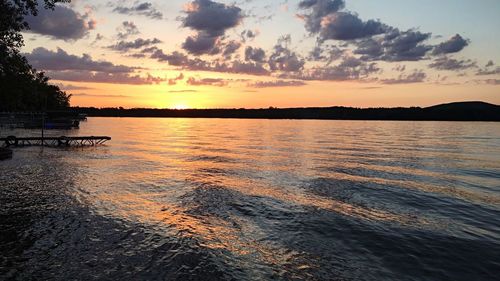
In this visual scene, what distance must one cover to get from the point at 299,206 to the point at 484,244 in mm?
7697

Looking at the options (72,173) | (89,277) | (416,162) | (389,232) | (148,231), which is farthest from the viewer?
(416,162)

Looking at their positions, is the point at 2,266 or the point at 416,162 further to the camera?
the point at 416,162

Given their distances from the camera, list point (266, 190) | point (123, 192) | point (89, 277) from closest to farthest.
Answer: point (89, 277), point (123, 192), point (266, 190)

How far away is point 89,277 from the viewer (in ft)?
30.0

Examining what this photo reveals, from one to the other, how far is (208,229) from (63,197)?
858 centimetres

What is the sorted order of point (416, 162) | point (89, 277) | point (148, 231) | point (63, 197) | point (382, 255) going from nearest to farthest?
point (89, 277) → point (382, 255) → point (148, 231) → point (63, 197) → point (416, 162)

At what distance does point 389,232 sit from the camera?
14094 mm

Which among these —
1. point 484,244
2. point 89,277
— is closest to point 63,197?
point 89,277

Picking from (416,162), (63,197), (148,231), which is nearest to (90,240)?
(148,231)

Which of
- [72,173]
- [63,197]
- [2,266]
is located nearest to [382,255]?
[2,266]

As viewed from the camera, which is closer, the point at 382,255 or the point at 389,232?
the point at 382,255

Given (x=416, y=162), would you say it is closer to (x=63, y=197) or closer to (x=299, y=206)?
(x=299, y=206)

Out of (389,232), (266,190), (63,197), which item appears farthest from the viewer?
(266,190)

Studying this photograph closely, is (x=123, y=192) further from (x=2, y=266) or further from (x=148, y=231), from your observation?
(x=2, y=266)
